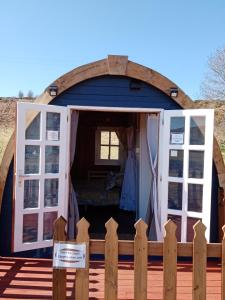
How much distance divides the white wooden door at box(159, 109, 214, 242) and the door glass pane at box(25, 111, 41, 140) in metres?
1.80

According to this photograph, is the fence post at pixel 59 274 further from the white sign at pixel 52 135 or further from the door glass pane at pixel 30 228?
the white sign at pixel 52 135

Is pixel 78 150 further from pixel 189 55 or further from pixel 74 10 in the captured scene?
pixel 189 55

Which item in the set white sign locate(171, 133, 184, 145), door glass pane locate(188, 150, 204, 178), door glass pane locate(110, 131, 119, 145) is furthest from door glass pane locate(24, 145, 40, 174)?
door glass pane locate(110, 131, 119, 145)

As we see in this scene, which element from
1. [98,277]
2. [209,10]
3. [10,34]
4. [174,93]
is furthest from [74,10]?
[98,277]

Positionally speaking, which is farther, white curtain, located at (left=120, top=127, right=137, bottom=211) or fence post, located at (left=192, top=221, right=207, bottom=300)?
white curtain, located at (left=120, top=127, right=137, bottom=211)

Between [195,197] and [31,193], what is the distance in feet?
7.51

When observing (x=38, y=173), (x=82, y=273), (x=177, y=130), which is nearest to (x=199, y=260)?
(x=82, y=273)

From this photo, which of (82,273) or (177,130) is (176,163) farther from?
(82,273)

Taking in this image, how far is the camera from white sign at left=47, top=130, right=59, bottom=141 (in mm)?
5049

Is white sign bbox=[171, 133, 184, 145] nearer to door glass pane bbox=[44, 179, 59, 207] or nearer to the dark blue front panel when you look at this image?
the dark blue front panel

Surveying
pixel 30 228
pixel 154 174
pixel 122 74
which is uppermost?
pixel 122 74

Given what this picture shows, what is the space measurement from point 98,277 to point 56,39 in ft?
40.5

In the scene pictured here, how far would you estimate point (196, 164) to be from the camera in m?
5.08

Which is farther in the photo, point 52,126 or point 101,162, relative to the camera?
point 101,162
